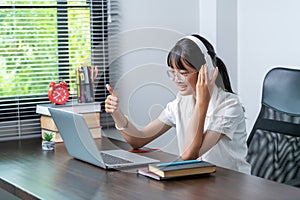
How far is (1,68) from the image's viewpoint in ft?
10.4

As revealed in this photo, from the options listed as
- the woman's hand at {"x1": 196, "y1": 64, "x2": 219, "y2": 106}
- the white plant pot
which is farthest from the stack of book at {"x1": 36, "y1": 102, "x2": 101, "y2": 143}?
the woman's hand at {"x1": 196, "y1": 64, "x2": 219, "y2": 106}

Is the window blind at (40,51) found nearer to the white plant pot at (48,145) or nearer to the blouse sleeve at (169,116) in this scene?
the white plant pot at (48,145)

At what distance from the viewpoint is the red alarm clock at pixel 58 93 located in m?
3.12

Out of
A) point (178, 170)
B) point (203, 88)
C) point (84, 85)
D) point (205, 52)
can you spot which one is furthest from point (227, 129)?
point (84, 85)

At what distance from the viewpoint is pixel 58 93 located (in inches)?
124

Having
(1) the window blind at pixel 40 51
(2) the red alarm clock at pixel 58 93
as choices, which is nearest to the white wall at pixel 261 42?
(1) the window blind at pixel 40 51

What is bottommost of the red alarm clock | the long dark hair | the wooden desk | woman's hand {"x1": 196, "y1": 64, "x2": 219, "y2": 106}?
the wooden desk

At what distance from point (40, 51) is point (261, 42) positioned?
115 centimetres

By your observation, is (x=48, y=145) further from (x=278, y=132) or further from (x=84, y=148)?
(x=278, y=132)

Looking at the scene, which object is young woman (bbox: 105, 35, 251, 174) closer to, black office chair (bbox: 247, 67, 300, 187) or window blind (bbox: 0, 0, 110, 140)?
black office chair (bbox: 247, 67, 300, 187)

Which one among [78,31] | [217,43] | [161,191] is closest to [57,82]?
[78,31]

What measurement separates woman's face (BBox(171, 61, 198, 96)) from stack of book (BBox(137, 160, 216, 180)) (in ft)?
1.38

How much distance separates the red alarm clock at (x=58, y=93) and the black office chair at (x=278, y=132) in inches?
34.6

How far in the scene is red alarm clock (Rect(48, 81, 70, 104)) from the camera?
10.2 ft
